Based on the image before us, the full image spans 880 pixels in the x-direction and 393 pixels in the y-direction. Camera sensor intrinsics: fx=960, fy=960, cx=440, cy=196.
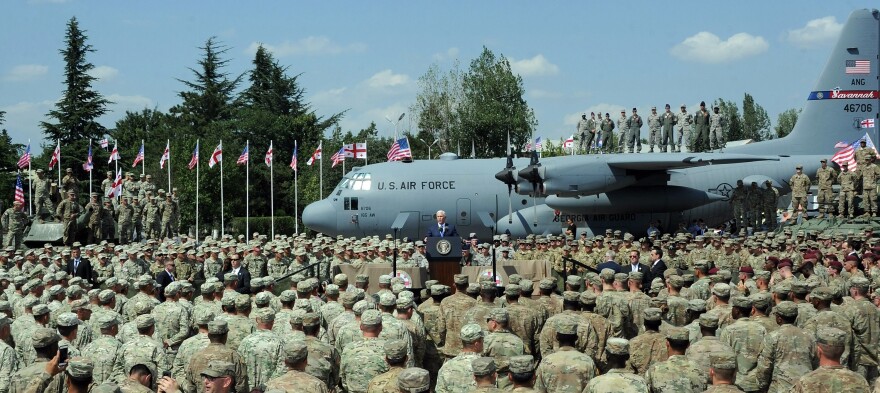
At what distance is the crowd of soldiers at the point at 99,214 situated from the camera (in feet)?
86.5

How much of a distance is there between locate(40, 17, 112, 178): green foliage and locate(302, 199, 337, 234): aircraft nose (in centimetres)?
3307

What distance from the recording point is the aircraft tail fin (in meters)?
31.4

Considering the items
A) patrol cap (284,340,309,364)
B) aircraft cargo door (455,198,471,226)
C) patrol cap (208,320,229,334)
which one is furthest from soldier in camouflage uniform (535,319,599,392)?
aircraft cargo door (455,198,471,226)

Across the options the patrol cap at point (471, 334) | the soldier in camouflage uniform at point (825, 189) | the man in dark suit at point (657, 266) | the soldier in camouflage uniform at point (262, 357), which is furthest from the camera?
the soldier in camouflage uniform at point (825, 189)

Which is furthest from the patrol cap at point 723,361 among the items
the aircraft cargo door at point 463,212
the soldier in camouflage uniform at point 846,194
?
the soldier in camouflage uniform at point 846,194

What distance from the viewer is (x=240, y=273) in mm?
18500

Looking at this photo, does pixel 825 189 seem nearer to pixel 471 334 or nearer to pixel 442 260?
pixel 442 260

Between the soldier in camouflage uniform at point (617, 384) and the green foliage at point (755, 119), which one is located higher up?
the green foliage at point (755, 119)

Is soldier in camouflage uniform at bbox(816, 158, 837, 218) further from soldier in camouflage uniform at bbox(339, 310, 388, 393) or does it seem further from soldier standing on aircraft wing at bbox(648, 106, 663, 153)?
soldier in camouflage uniform at bbox(339, 310, 388, 393)

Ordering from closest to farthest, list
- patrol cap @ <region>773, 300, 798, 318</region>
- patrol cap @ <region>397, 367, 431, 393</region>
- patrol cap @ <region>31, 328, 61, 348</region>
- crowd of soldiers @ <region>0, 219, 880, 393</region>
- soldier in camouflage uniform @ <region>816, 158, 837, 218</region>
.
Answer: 1. patrol cap @ <region>397, 367, 431, 393</region>
2. crowd of soldiers @ <region>0, 219, 880, 393</region>
3. patrol cap @ <region>31, 328, 61, 348</region>
4. patrol cap @ <region>773, 300, 798, 318</region>
5. soldier in camouflage uniform @ <region>816, 158, 837, 218</region>

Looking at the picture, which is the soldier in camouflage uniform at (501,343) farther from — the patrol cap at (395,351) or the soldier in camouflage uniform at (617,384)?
the soldier in camouflage uniform at (617,384)

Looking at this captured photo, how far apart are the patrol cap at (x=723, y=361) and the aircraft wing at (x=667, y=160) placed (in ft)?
64.6

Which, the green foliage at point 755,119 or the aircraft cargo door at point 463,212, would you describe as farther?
the green foliage at point 755,119

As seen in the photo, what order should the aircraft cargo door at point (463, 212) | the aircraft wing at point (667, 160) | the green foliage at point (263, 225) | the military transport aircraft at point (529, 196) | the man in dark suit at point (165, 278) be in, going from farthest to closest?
1. the green foliage at point (263, 225)
2. the aircraft cargo door at point (463, 212)
3. the military transport aircraft at point (529, 196)
4. the aircraft wing at point (667, 160)
5. the man in dark suit at point (165, 278)
